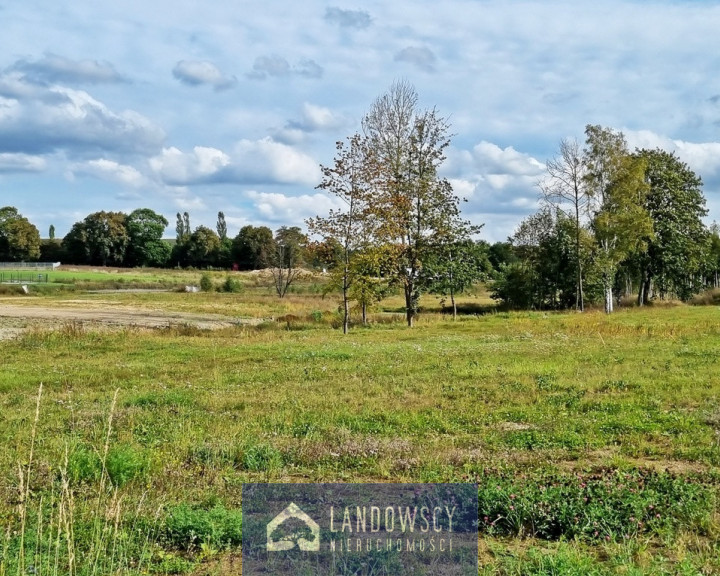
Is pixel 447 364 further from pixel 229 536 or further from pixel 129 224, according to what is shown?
pixel 129 224

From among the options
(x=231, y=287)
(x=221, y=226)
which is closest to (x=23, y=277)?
(x=231, y=287)

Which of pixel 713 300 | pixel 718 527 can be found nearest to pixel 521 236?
pixel 713 300

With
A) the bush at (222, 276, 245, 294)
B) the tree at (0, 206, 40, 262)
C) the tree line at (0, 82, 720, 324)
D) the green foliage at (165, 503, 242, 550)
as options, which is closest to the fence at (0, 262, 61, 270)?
the tree at (0, 206, 40, 262)

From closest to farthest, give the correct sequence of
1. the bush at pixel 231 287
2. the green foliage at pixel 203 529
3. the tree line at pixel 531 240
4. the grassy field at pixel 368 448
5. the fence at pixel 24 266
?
the grassy field at pixel 368 448 → the green foliage at pixel 203 529 → the tree line at pixel 531 240 → the bush at pixel 231 287 → the fence at pixel 24 266

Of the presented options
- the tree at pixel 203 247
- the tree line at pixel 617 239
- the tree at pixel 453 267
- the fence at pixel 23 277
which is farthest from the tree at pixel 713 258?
the tree at pixel 203 247

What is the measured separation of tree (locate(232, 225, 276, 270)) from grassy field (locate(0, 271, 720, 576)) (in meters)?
114

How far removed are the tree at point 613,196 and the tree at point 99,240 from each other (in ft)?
366

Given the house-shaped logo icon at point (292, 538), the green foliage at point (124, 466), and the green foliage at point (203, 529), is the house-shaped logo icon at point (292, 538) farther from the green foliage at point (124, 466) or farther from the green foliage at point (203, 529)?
the green foliage at point (124, 466)

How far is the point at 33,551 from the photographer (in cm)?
463

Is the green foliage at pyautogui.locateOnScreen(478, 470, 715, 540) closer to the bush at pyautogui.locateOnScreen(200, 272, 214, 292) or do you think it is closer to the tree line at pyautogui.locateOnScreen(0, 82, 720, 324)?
the tree line at pyautogui.locateOnScreen(0, 82, 720, 324)

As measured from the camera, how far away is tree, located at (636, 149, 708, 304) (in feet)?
174

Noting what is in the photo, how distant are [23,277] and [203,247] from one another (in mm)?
44814

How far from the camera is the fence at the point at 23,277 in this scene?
304 feet

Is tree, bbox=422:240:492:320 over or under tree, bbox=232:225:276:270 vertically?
under
